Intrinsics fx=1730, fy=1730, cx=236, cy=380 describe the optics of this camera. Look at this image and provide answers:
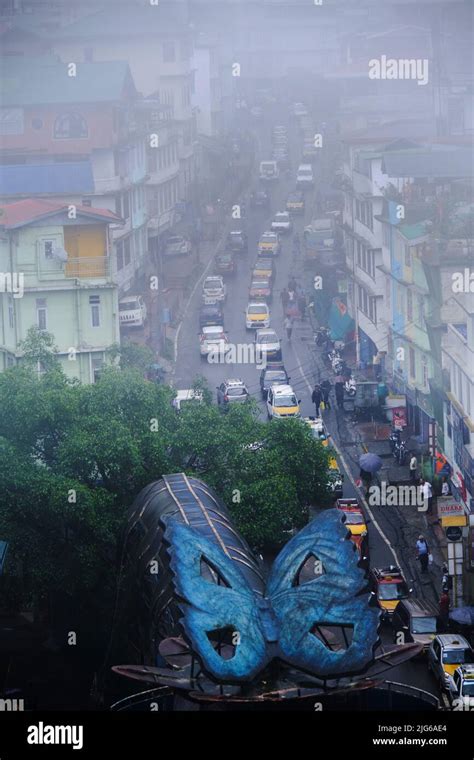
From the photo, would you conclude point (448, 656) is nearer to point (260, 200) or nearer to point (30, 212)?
point (30, 212)

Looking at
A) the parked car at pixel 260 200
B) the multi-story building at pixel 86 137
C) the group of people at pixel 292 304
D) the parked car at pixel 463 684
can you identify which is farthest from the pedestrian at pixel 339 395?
the parked car at pixel 260 200

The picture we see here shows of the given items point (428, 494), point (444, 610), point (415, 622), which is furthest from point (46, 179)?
point (415, 622)

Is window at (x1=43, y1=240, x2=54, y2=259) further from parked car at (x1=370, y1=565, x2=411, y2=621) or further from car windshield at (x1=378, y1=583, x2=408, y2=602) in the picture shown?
car windshield at (x1=378, y1=583, x2=408, y2=602)

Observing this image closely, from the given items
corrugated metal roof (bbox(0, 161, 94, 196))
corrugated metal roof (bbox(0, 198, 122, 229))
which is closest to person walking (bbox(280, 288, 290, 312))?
corrugated metal roof (bbox(0, 161, 94, 196))

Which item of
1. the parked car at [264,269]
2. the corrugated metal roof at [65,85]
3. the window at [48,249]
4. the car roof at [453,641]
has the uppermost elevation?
the corrugated metal roof at [65,85]

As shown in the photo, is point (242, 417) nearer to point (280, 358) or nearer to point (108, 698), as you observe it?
point (108, 698)

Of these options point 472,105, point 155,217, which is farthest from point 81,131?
point 472,105

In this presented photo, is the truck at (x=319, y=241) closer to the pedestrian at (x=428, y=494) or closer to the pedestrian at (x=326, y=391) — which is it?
the pedestrian at (x=326, y=391)
